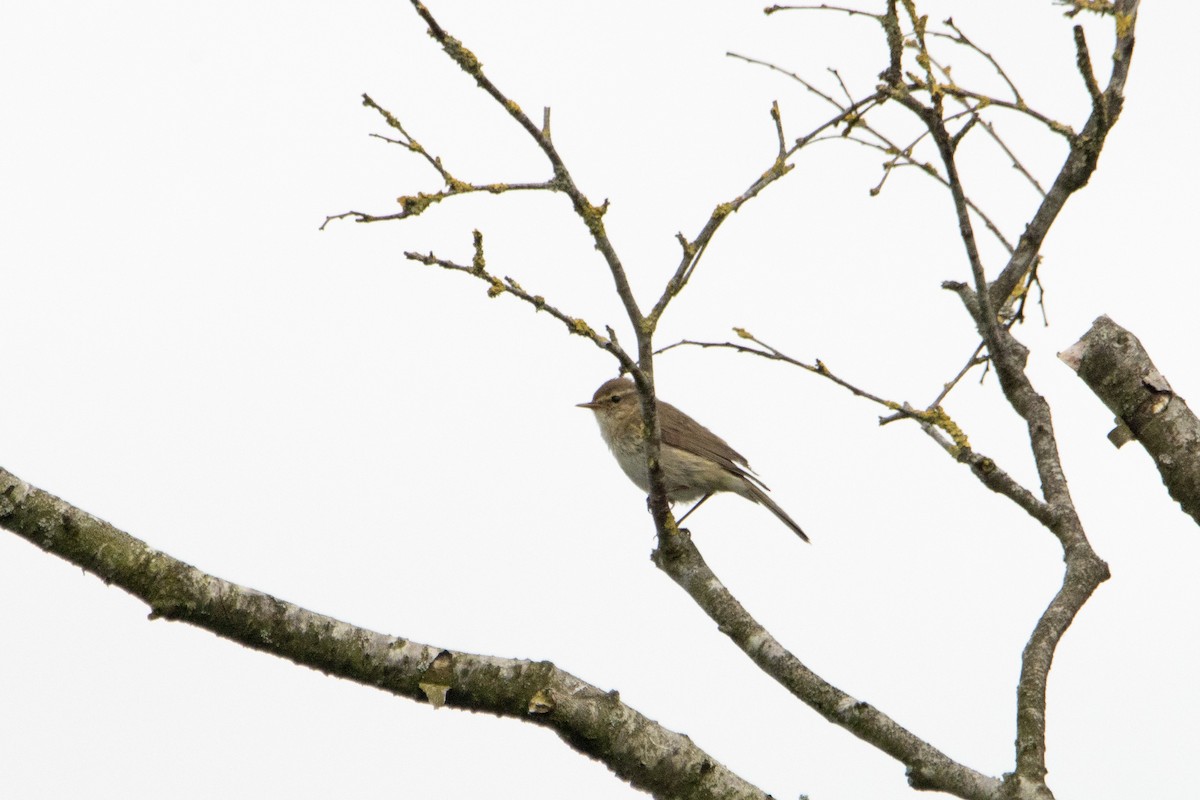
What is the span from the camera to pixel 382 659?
323cm

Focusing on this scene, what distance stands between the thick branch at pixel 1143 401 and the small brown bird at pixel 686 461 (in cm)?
513

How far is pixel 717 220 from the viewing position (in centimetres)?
401

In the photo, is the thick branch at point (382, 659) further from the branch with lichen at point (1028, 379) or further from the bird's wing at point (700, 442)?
the bird's wing at point (700, 442)

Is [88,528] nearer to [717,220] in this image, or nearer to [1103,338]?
[717,220]

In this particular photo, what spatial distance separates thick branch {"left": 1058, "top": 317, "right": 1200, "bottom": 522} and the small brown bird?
16.8 ft

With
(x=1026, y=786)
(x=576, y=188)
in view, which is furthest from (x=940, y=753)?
(x=576, y=188)

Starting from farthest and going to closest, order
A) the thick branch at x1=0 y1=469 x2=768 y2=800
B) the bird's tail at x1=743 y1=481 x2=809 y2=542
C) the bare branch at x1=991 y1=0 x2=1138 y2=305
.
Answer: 1. the bird's tail at x1=743 y1=481 x2=809 y2=542
2. the bare branch at x1=991 y1=0 x2=1138 y2=305
3. the thick branch at x1=0 y1=469 x2=768 y2=800

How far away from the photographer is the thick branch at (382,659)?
300cm

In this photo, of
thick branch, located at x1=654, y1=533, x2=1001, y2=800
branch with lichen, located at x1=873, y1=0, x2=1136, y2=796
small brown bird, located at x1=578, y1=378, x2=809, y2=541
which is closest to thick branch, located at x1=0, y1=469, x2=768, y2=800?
thick branch, located at x1=654, y1=533, x2=1001, y2=800

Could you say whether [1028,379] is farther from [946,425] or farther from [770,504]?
[770,504]

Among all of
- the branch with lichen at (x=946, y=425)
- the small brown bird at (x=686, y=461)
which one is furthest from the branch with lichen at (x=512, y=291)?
the small brown bird at (x=686, y=461)

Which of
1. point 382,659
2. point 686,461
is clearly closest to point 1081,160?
point 382,659

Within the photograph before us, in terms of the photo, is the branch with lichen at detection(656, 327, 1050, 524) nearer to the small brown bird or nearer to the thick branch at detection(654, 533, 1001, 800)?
the thick branch at detection(654, 533, 1001, 800)

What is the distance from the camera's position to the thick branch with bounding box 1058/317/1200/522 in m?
4.30
